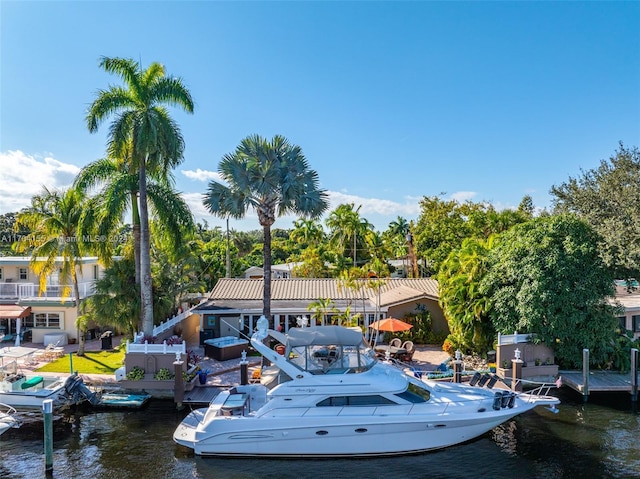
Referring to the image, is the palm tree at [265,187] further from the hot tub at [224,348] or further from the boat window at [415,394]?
the boat window at [415,394]

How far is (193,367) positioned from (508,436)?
480 inches

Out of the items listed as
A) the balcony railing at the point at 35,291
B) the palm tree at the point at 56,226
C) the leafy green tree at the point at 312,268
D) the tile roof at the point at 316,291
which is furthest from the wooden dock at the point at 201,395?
the leafy green tree at the point at 312,268

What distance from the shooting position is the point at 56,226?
789 inches

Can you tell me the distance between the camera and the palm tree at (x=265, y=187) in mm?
19797

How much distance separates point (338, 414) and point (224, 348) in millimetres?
9708

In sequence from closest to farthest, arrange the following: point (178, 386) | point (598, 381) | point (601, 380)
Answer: point (178, 386) → point (598, 381) → point (601, 380)

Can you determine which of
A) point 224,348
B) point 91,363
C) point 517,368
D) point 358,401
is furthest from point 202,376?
point 517,368

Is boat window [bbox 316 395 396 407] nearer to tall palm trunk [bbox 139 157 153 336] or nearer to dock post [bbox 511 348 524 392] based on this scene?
dock post [bbox 511 348 524 392]

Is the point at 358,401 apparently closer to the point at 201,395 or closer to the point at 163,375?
the point at 201,395

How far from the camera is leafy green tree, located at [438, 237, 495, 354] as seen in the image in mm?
19734

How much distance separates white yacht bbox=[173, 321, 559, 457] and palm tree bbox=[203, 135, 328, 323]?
746 centimetres

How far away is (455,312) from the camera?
66.8 feet

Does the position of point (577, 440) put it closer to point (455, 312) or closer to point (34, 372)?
point (455, 312)

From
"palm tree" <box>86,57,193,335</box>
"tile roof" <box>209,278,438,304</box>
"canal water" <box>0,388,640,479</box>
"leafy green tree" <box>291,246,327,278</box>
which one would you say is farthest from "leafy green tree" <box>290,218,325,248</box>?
"canal water" <box>0,388,640,479</box>
